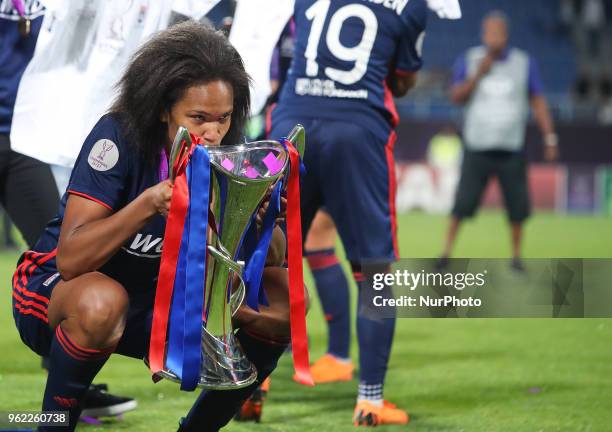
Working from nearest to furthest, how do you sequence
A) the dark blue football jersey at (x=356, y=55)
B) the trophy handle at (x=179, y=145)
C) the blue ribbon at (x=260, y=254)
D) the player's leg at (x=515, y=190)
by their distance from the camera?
the trophy handle at (x=179, y=145) → the blue ribbon at (x=260, y=254) → the dark blue football jersey at (x=356, y=55) → the player's leg at (x=515, y=190)

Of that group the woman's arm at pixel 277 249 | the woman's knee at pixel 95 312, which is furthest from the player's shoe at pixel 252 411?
the woman's knee at pixel 95 312

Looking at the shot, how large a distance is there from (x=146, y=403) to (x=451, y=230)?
215 inches

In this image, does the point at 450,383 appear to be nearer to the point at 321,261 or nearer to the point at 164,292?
the point at 321,261

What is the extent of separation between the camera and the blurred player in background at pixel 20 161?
4258 mm

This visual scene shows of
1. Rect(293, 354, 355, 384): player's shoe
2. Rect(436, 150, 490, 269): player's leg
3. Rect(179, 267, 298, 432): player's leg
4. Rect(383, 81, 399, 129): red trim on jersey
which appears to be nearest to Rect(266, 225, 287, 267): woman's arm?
Rect(179, 267, 298, 432): player's leg

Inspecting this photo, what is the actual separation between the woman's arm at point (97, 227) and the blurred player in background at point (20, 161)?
1.32 meters

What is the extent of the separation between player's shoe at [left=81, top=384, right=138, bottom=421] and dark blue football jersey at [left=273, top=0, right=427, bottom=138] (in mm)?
1327

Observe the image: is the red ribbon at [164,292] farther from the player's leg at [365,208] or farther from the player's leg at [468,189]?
the player's leg at [468,189]

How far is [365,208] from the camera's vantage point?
430 centimetres

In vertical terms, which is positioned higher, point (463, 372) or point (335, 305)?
point (335, 305)

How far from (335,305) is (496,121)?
4802 mm

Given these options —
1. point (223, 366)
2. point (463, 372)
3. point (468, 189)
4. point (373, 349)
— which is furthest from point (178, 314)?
point (468, 189)

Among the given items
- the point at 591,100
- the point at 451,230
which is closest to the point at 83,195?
the point at 451,230

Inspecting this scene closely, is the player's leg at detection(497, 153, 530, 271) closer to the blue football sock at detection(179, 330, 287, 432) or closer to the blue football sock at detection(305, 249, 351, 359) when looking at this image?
the blue football sock at detection(305, 249, 351, 359)
